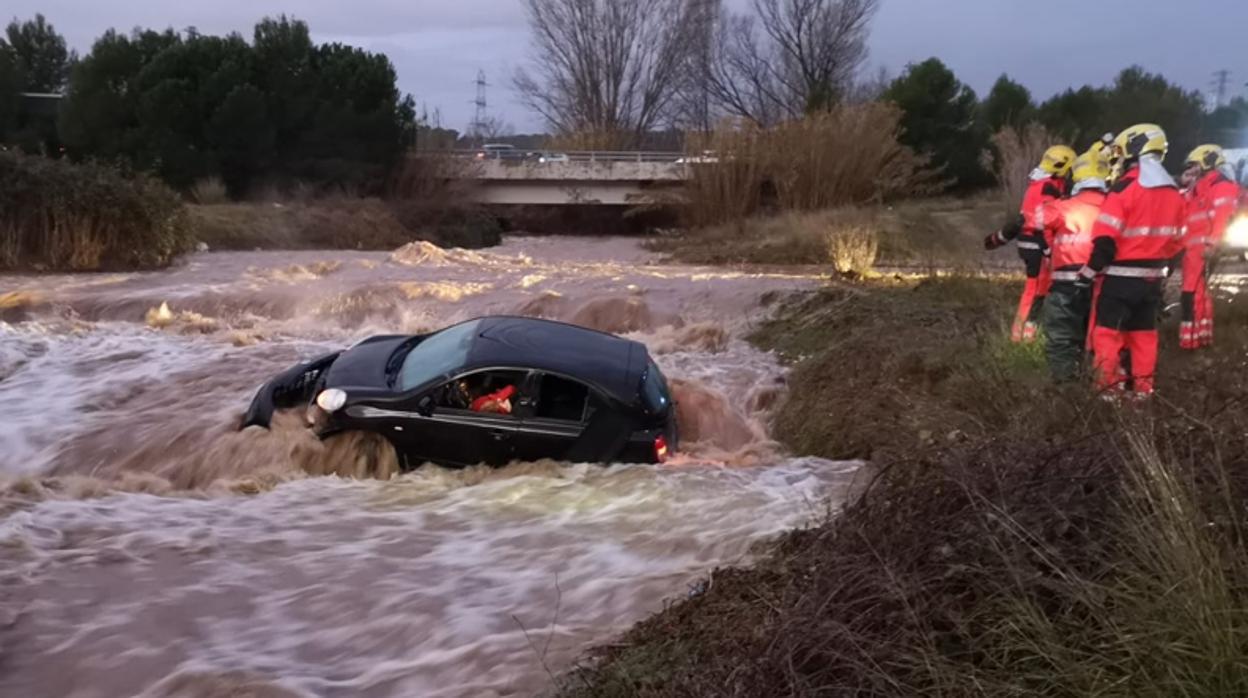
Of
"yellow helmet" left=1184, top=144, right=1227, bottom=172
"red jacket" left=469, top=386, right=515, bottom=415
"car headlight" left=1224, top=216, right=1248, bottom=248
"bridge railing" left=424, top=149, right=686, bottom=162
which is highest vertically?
"bridge railing" left=424, top=149, right=686, bottom=162

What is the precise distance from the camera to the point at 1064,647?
3.42 m

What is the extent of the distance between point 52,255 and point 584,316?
35.0ft

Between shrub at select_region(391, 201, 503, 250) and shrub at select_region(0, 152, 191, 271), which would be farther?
shrub at select_region(391, 201, 503, 250)

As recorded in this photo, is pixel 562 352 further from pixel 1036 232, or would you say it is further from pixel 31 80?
pixel 31 80

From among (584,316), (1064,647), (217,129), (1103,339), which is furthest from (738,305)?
(217,129)

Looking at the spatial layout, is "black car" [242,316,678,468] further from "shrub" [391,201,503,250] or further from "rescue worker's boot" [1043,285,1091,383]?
"shrub" [391,201,503,250]

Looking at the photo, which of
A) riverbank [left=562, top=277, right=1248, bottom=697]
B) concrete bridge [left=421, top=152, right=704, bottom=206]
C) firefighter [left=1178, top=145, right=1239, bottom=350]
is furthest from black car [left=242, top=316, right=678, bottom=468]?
concrete bridge [left=421, top=152, right=704, bottom=206]

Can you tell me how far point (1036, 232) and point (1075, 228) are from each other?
1.18 meters

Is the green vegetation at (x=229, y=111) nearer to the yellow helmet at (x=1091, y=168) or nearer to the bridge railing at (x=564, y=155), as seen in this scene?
the bridge railing at (x=564, y=155)

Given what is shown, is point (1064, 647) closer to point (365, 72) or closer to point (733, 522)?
point (733, 522)

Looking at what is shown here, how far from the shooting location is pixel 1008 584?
376cm

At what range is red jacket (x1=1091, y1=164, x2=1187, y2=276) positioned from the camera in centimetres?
800

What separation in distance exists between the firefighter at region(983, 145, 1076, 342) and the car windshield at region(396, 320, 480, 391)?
4.86 metres

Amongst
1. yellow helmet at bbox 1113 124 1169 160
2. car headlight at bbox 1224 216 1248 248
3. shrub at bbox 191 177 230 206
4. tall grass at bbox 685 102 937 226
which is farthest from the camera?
shrub at bbox 191 177 230 206
